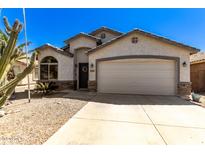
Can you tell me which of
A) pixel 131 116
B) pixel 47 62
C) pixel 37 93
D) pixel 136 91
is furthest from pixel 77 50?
pixel 131 116

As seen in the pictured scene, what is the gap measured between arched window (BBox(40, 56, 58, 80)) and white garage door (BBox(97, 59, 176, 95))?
14.5 ft

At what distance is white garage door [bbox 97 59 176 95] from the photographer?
11055mm

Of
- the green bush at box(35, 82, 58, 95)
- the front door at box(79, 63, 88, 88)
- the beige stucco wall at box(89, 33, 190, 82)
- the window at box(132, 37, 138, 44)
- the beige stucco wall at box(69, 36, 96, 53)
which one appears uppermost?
the beige stucco wall at box(69, 36, 96, 53)

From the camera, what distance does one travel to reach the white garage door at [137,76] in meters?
11.1

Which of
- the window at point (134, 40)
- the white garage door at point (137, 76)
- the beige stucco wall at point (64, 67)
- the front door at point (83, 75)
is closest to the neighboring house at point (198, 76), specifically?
the white garage door at point (137, 76)

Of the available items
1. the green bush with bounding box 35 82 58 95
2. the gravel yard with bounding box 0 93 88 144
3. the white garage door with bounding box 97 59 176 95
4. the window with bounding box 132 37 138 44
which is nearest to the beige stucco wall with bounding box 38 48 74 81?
the green bush with bounding box 35 82 58 95

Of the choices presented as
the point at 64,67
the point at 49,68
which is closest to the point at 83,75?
the point at 64,67

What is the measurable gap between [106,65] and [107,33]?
6.14 m

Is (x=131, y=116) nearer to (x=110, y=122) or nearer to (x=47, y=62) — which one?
(x=110, y=122)

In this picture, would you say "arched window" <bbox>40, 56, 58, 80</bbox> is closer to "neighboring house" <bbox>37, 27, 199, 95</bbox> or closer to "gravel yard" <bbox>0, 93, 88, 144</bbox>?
"neighboring house" <bbox>37, 27, 199, 95</bbox>

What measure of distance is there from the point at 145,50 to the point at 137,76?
6.56 ft

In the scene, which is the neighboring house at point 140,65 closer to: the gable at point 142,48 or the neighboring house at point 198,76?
the gable at point 142,48
